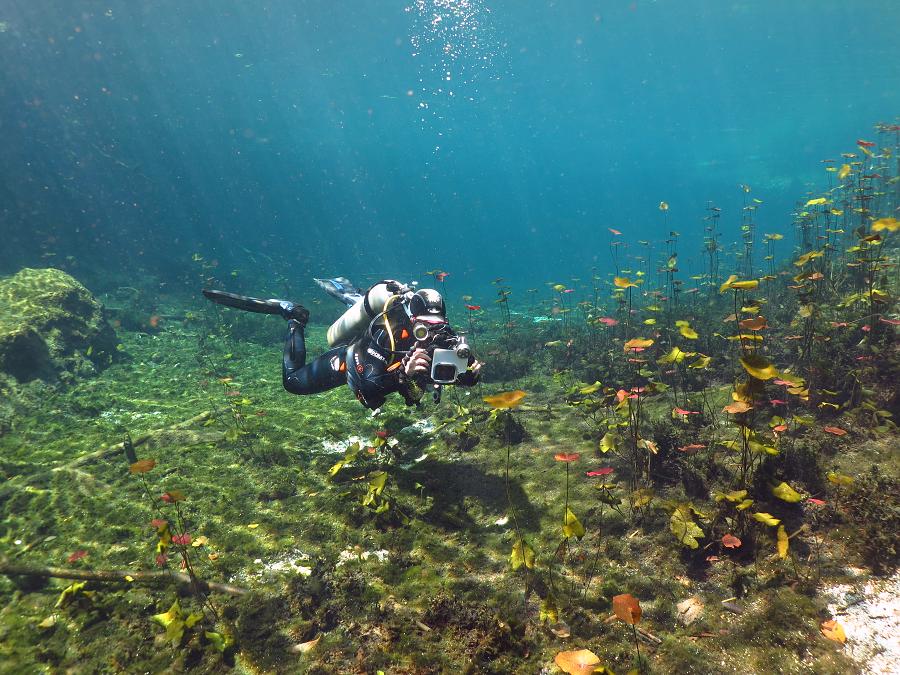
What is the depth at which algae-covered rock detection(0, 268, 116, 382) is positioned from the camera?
9867 millimetres

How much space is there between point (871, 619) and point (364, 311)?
16.9 feet

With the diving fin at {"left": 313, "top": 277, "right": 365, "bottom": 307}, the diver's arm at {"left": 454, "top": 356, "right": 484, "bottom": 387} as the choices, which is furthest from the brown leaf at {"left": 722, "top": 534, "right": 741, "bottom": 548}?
the diving fin at {"left": 313, "top": 277, "right": 365, "bottom": 307}

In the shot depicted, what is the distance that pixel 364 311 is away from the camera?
5.46 m

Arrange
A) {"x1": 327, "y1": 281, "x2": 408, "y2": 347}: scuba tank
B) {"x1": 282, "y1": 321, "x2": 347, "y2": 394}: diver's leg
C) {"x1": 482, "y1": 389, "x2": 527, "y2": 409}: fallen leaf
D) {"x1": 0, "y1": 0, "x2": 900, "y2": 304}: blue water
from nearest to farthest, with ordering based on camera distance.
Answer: {"x1": 482, "y1": 389, "x2": 527, "y2": 409}: fallen leaf → {"x1": 327, "y1": 281, "x2": 408, "y2": 347}: scuba tank → {"x1": 282, "y1": 321, "x2": 347, "y2": 394}: diver's leg → {"x1": 0, "y1": 0, "x2": 900, "y2": 304}: blue water

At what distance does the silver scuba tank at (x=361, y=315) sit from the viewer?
5.19m

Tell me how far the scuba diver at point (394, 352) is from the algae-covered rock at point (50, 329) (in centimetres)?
849

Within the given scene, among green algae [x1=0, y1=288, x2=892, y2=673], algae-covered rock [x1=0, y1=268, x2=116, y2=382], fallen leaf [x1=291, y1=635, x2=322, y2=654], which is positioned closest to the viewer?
green algae [x1=0, y1=288, x2=892, y2=673]

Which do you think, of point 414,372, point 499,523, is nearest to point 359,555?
point 499,523

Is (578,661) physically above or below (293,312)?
below

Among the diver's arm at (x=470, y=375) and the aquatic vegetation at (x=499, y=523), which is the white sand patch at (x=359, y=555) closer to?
the aquatic vegetation at (x=499, y=523)

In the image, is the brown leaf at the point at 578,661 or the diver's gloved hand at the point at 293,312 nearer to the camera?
the brown leaf at the point at 578,661

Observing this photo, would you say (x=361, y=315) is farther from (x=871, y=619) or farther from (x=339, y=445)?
(x=871, y=619)

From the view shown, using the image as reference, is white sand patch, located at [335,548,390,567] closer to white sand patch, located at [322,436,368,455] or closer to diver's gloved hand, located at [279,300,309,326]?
white sand patch, located at [322,436,368,455]

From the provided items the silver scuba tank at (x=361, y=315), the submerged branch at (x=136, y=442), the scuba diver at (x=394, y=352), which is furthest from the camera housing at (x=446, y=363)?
Result: the submerged branch at (x=136, y=442)
